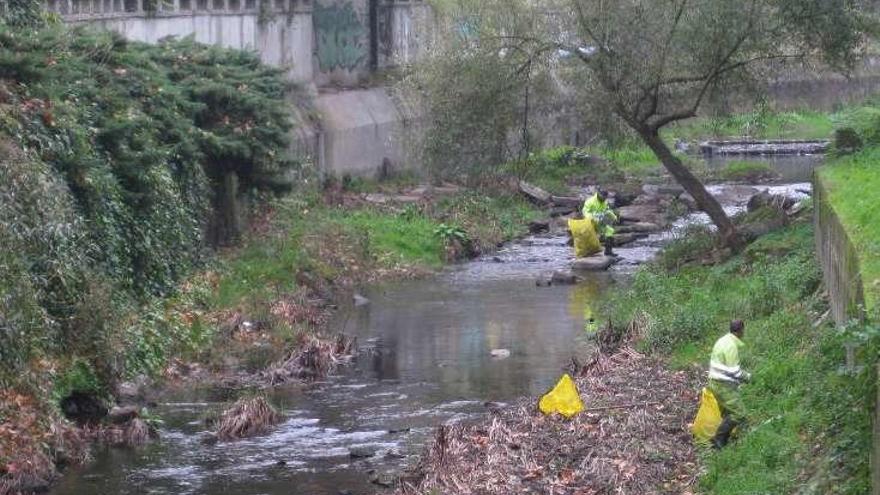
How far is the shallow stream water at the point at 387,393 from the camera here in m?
16.4

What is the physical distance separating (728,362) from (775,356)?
859 mm

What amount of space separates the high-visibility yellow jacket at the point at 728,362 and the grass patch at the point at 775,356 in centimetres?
20

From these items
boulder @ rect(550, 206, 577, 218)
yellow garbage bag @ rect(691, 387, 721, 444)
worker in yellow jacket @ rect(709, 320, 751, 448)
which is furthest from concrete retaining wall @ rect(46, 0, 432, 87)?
yellow garbage bag @ rect(691, 387, 721, 444)

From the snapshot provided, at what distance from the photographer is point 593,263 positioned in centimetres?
2984

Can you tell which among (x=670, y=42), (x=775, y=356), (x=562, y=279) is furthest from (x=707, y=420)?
(x=562, y=279)

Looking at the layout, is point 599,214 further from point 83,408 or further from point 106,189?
point 83,408

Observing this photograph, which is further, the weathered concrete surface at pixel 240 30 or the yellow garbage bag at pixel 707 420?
the weathered concrete surface at pixel 240 30

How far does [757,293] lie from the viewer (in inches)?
827

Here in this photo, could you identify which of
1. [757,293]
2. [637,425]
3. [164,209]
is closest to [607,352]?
[757,293]

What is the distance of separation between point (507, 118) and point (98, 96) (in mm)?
7365

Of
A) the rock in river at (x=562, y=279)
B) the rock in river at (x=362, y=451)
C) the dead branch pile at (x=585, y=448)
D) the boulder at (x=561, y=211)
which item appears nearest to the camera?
the dead branch pile at (x=585, y=448)

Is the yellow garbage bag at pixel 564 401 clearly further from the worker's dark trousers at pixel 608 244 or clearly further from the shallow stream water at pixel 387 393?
the worker's dark trousers at pixel 608 244

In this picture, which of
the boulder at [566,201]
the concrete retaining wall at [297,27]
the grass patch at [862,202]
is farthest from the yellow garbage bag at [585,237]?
the grass patch at [862,202]

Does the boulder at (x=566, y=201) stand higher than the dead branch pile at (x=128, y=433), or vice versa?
the boulder at (x=566, y=201)
